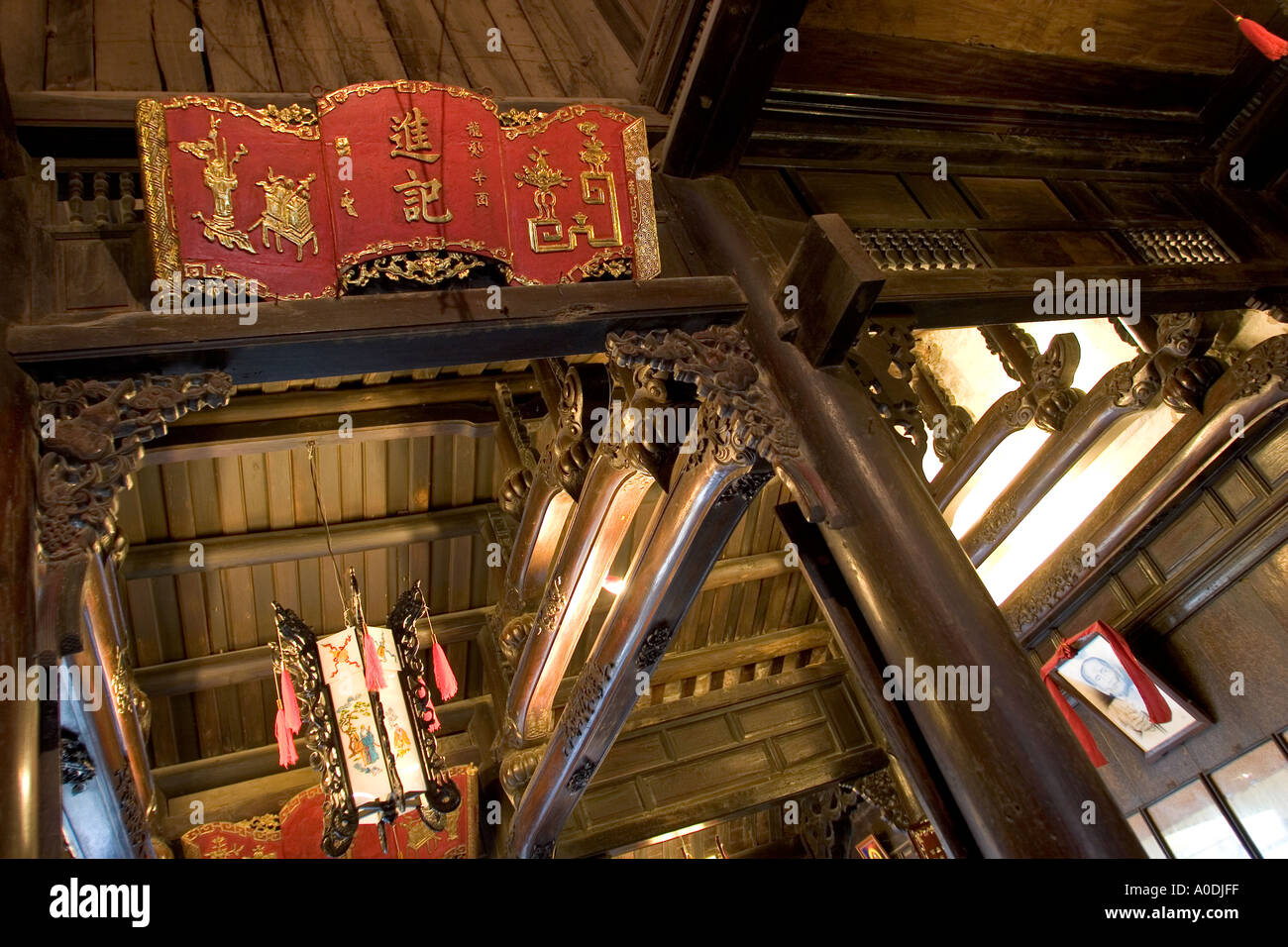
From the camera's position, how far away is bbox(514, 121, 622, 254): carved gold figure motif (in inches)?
124

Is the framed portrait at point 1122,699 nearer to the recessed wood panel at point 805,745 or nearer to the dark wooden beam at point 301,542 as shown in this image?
the recessed wood panel at point 805,745

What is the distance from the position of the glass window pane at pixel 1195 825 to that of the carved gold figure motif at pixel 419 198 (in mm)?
5401

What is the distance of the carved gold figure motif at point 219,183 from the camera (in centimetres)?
275

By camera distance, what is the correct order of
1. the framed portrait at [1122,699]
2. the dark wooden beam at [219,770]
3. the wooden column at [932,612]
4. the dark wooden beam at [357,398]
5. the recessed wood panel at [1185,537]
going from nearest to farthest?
the wooden column at [932,612] → the recessed wood panel at [1185,537] → the framed portrait at [1122,699] → the dark wooden beam at [357,398] → the dark wooden beam at [219,770]

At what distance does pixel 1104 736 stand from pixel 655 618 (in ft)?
12.2

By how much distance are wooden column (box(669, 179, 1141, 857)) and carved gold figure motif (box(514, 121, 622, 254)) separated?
0.55 m

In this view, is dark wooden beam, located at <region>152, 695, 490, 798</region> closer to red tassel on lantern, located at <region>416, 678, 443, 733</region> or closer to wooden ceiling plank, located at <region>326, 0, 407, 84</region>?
red tassel on lantern, located at <region>416, 678, 443, 733</region>

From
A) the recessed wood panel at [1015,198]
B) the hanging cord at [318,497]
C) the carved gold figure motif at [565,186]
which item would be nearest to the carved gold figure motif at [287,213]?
the carved gold figure motif at [565,186]

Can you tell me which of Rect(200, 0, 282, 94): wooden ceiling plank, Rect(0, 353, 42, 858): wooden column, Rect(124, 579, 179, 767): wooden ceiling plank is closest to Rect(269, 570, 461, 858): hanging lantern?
Rect(124, 579, 179, 767): wooden ceiling plank

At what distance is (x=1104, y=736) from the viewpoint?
596cm

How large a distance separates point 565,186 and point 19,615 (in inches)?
87.5

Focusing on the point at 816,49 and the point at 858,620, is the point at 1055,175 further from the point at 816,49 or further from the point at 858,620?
the point at 858,620

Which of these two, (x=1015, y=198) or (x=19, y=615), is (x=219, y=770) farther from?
(x=1015, y=198)

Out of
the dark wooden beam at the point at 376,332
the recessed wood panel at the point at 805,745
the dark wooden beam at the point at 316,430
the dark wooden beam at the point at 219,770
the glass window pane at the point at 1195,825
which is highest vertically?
the dark wooden beam at the point at 316,430
